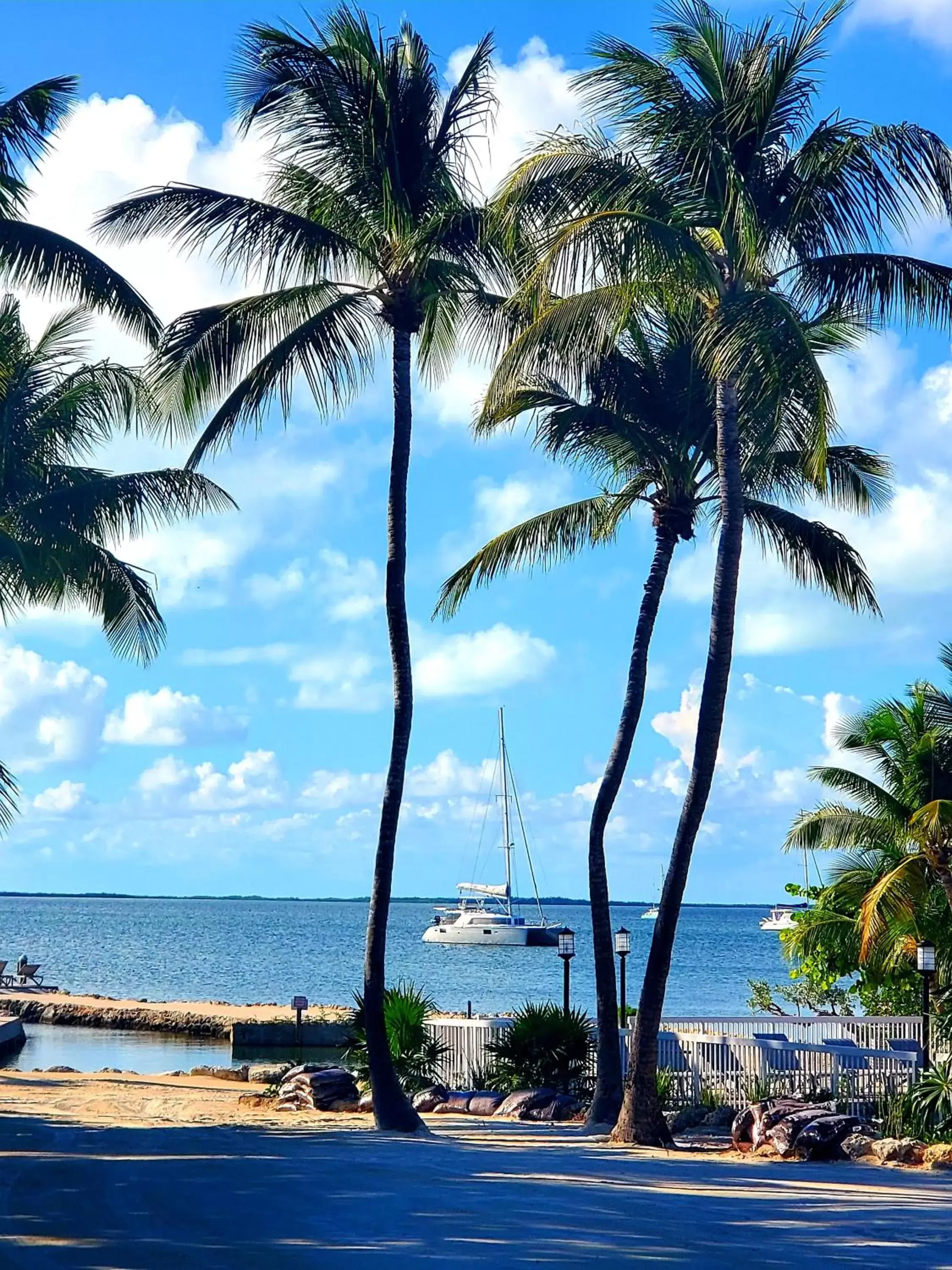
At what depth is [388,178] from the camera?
16.3 m

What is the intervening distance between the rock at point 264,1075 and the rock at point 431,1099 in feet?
20.0

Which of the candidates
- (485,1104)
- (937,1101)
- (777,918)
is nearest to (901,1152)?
(937,1101)

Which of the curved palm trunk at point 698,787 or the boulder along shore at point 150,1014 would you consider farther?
the boulder along shore at point 150,1014

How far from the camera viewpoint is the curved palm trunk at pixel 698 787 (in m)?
15.1

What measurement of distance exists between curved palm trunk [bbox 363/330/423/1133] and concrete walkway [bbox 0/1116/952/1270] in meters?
1.36

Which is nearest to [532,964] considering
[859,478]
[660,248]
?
[859,478]

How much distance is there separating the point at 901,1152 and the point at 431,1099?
287 inches

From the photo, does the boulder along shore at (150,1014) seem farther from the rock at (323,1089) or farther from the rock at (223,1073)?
the rock at (323,1089)

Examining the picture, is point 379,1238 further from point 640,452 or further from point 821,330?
point 821,330

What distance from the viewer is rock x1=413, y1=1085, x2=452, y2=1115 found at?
20.0m

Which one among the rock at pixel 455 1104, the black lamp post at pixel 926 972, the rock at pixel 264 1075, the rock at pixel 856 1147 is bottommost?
the rock at pixel 264 1075

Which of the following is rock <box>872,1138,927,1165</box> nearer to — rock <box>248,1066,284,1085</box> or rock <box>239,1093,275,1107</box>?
rock <box>239,1093,275,1107</box>

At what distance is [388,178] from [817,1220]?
1124cm

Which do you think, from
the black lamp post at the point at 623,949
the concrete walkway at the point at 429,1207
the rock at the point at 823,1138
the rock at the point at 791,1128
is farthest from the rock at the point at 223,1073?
the rock at the point at 823,1138
